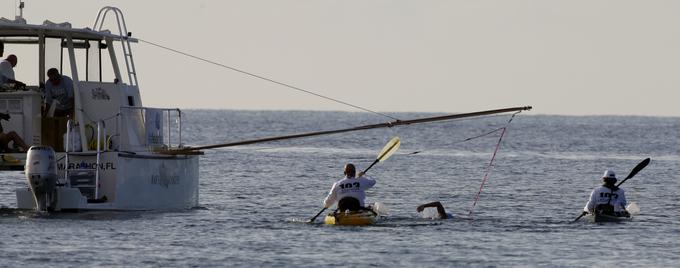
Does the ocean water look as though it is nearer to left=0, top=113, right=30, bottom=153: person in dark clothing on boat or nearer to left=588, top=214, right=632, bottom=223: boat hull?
left=588, top=214, right=632, bottom=223: boat hull

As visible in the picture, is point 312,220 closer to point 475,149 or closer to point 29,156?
point 29,156

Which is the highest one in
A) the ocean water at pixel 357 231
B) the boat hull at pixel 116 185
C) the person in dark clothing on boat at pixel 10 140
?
the person in dark clothing on boat at pixel 10 140

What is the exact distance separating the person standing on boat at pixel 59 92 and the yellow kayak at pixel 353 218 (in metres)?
5.72

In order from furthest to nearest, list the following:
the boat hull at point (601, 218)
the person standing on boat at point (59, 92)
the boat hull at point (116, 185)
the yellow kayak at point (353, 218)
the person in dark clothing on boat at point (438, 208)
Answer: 1. the person in dark clothing on boat at point (438, 208)
2. the boat hull at point (601, 218)
3. the person standing on boat at point (59, 92)
4. the yellow kayak at point (353, 218)
5. the boat hull at point (116, 185)

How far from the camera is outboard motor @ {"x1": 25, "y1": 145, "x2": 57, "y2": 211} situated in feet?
98.6

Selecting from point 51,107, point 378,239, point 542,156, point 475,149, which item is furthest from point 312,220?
point 475,149

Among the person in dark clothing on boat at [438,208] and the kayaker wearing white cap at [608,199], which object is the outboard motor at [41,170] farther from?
the kayaker wearing white cap at [608,199]

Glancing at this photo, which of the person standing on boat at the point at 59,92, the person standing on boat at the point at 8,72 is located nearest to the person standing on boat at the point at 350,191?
the person standing on boat at the point at 59,92

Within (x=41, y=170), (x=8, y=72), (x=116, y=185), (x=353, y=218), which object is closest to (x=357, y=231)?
(x=353, y=218)

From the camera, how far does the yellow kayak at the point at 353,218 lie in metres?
31.9

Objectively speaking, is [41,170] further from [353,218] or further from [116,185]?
[353,218]

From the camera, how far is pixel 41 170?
30.0 meters

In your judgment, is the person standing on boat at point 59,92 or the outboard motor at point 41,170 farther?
the person standing on boat at point 59,92

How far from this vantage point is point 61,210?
Answer: 102 ft
